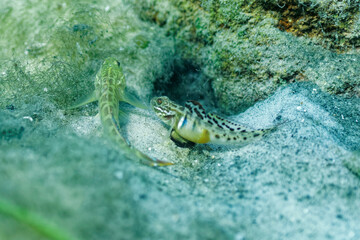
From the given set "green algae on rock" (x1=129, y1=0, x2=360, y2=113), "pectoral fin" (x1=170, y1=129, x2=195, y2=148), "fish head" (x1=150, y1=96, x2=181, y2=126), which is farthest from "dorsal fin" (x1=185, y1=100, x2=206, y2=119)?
"green algae on rock" (x1=129, y1=0, x2=360, y2=113)

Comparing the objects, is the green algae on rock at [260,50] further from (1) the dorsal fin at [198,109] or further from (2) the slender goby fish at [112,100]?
(2) the slender goby fish at [112,100]

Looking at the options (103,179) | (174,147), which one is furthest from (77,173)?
(174,147)

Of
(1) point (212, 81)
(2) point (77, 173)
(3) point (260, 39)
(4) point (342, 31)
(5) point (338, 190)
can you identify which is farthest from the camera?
(1) point (212, 81)

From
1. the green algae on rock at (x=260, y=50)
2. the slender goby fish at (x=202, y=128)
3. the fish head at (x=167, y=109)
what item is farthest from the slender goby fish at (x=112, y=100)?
the green algae on rock at (x=260, y=50)

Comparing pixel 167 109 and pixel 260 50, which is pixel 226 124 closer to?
pixel 167 109

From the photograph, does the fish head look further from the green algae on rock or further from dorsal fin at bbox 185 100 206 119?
the green algae on rock

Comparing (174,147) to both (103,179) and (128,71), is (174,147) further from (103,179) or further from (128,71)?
(128,71)
